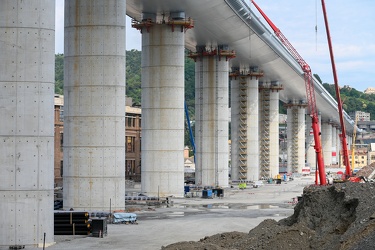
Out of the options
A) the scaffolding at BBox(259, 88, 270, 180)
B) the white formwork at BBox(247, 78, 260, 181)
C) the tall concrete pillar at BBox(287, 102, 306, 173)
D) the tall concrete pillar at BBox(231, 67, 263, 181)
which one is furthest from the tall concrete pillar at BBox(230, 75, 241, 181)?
the tall concrete pillar at BBox(287, 102, 306, 173)

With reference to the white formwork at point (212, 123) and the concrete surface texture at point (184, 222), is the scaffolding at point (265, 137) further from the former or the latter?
the concrete surface texture at point (184, 222)

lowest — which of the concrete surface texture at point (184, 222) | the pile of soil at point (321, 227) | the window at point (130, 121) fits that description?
the concrete surface texture at point (184, 222)

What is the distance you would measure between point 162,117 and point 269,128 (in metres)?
74.4

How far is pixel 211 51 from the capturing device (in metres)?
108

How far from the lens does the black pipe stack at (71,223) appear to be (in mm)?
47250

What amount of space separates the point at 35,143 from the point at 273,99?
11726 cm

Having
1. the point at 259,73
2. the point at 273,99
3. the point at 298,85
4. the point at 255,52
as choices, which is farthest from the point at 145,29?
the point at 298,85

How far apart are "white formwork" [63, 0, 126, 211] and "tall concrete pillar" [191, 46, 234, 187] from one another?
4579 centimetres

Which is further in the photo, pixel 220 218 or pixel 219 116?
pixel 219 116

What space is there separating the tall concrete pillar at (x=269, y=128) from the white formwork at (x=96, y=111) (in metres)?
94.5

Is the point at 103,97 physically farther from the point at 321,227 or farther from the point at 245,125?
the point at 245,125

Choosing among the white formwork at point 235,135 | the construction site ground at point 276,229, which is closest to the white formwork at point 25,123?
Answer: the construction site ground at point 276,229

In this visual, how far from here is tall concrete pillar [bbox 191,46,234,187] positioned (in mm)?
106312

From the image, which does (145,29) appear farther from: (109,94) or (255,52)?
(255,52)
